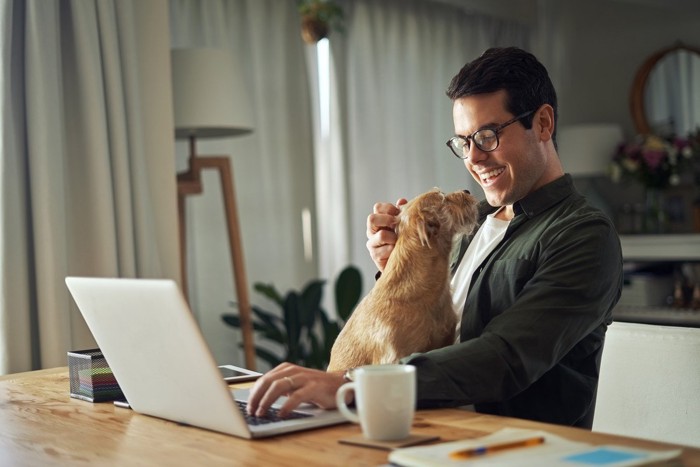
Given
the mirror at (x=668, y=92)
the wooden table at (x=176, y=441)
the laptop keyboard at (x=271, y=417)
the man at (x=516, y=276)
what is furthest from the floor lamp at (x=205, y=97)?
the mirror at (x=668, y=92)

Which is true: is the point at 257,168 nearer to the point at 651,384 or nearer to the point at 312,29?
the point at 312,29

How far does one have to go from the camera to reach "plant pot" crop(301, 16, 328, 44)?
183 inches

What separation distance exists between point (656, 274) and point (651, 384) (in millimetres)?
3968

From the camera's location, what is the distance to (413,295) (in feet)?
5.54

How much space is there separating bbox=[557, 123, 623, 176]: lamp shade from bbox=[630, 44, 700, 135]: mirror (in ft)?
0.77

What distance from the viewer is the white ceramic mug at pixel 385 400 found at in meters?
1.12

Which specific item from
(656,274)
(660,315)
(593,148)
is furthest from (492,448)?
(593,148)

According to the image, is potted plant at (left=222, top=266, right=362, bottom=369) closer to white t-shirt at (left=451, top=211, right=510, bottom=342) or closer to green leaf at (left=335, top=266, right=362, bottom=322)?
green leaf at (left=335, top=266, right=362, bottom=322)

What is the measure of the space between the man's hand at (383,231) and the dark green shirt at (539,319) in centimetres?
20

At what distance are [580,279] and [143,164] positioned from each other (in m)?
2.03

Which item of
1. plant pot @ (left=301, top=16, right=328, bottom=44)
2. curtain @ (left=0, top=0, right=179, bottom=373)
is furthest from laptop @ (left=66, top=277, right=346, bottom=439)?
plant pot @ (left=301, top=16, right=328, bottom=44)

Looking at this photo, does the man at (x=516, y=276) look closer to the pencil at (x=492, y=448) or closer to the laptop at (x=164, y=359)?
the laptop at (x=164, y=359)

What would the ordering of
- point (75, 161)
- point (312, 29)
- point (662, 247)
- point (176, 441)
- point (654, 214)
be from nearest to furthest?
point (176, 441) < point (75, 161) < point (312, 29) < point (662, 247) < point (654, 214)

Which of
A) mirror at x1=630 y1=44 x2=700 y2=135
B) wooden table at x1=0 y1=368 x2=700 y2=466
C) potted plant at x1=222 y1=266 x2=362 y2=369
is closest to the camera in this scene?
wooden table at x1=0 y1=368 x2=700 y2=466
